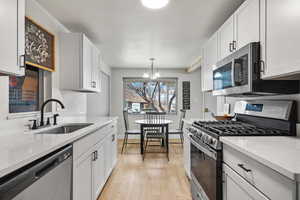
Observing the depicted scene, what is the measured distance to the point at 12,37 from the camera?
119 centimetres

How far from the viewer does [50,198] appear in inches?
41.9

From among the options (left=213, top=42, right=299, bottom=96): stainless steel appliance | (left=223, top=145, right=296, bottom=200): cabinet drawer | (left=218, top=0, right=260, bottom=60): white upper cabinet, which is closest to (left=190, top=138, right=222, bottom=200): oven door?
(left=223, top=145, right=296, bottom=200): cabinet drawer

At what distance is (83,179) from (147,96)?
437 cm

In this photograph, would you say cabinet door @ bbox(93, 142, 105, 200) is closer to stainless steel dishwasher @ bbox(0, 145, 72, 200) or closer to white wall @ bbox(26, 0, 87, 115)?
stainless steel dishwasher @ bbox(0, 145, 72, 200)

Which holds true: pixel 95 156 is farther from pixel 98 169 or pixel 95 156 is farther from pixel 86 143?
pixel 86 143

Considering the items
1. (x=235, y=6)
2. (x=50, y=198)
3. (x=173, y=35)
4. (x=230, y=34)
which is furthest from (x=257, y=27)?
(x=50, y=198)

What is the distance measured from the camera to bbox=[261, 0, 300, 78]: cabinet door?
1.09 metres

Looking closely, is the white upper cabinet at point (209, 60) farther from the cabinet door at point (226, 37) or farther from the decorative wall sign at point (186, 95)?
the decorative wall sign at point (186, 95)

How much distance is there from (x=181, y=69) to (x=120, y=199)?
14.8 ft

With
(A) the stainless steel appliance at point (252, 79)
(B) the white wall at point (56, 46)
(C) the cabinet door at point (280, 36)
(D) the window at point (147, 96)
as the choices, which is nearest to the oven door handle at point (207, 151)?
(A) the stainless steel appliance at point (252, 79)

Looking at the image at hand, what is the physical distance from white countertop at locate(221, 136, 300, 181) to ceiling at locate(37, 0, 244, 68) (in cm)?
159

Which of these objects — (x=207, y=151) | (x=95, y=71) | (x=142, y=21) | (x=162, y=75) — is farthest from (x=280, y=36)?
(x=162, y=75)

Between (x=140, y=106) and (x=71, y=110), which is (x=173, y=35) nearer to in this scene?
(x=71, y=110)

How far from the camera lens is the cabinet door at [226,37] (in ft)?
6.33
